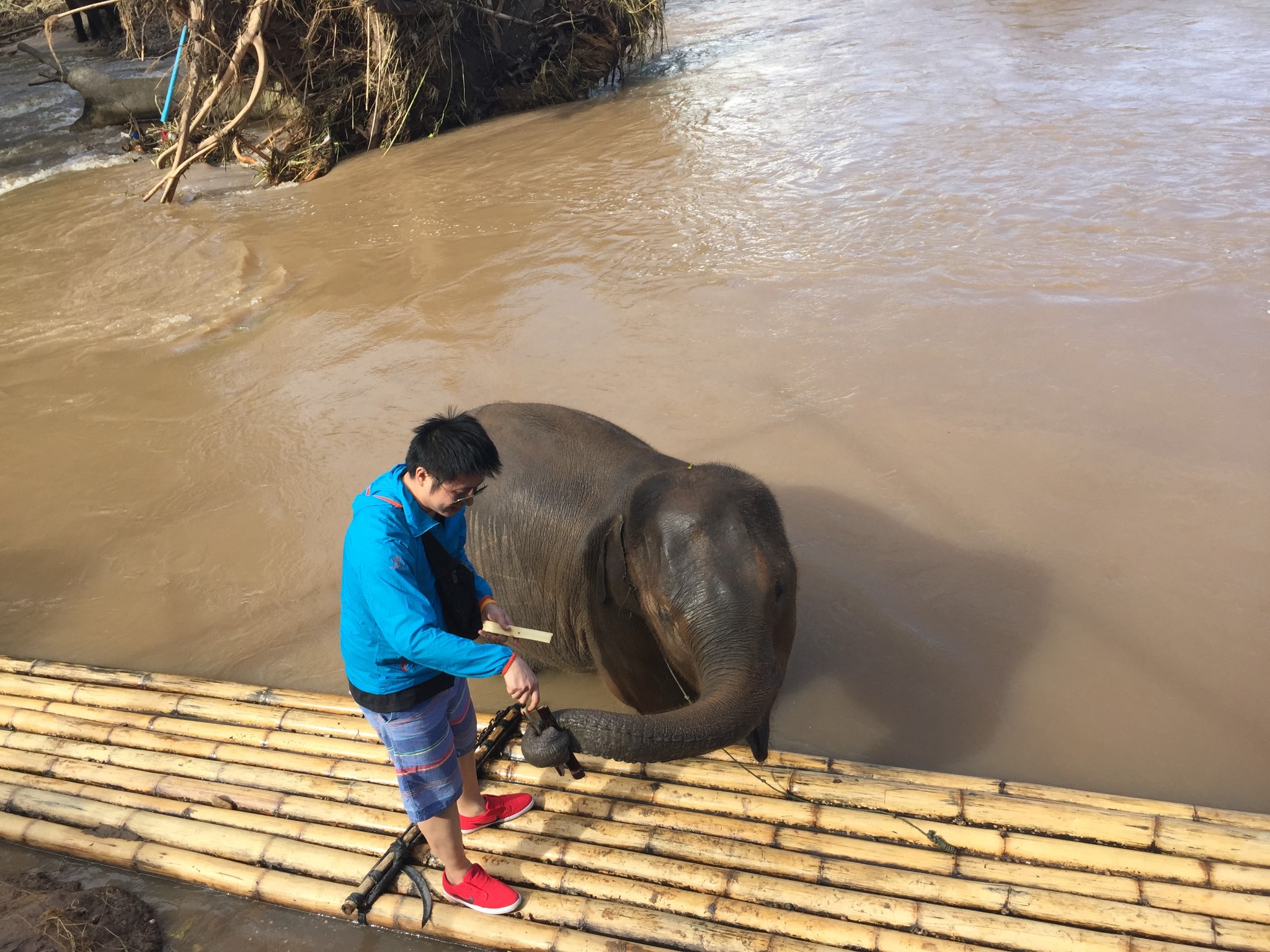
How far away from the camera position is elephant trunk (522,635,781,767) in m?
2.71

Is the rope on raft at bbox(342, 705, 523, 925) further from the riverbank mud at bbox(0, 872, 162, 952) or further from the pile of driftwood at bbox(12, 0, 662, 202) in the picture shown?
the pile of driftwood at bbox(12, 0, 662, 202)

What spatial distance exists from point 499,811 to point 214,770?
132cm

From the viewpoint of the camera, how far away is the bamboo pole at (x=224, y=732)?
396cm

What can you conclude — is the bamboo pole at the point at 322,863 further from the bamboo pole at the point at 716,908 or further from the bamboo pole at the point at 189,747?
the bamboo pole at the point at 189,747

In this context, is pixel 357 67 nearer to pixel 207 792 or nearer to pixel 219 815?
pixel 207 792

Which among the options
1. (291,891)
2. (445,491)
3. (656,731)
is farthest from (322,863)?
(445,491)

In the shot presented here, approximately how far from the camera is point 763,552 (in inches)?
133

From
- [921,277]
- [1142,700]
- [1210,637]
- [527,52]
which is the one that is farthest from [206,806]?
[527,52]

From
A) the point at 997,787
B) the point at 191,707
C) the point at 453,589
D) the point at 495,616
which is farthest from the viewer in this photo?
the point at 191,707

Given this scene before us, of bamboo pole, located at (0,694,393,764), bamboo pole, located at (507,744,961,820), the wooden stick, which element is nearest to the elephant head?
bamboo pole, located at (507,744,961,820)

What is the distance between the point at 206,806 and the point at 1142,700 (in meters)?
3.95

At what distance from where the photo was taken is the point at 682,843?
10.9ft

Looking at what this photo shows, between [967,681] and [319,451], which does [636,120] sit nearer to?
[319,451]

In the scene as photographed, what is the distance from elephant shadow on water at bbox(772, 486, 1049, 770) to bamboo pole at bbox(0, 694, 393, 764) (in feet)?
5.96
